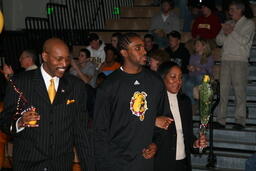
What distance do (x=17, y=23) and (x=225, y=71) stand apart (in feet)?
24.2

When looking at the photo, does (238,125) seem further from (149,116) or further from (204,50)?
(149,116)

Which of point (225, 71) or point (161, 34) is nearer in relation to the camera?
point (225, 71)

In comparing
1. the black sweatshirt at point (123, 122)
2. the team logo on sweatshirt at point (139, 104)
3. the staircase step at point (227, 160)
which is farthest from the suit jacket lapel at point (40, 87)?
the staircase step at point (227, 160)

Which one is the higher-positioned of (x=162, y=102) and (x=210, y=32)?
(x=210, y=32)

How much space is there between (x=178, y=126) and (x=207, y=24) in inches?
201

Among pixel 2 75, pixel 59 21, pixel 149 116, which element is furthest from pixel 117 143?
pixel 59 21

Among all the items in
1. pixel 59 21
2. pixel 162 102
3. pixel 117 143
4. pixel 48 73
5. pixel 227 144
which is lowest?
pixel 227 144

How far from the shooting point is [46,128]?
5.12 m

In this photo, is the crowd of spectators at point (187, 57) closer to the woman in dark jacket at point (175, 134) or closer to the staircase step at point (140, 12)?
the woman in dark jacket at point (175, 134)

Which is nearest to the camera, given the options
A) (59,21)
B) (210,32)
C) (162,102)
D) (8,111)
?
(8,111)

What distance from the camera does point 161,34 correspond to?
38.0 ft

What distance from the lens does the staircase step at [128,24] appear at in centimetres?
1426

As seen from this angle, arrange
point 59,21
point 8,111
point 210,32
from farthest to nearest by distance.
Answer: point 59,21 < point 210,32 < point 8,111

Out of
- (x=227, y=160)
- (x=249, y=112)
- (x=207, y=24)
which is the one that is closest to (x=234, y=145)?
(x=227, y=160)
